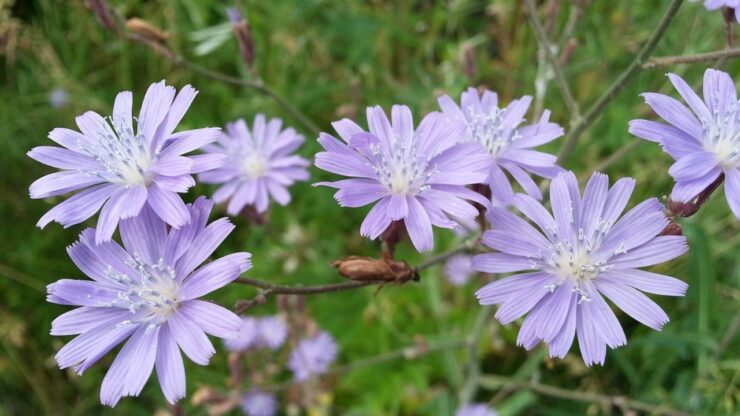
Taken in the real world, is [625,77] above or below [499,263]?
above

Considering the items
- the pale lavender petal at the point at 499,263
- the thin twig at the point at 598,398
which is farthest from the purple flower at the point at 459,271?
the pale lavender petal at the point at 499,263

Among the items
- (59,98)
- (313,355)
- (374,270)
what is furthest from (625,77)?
(59,98)

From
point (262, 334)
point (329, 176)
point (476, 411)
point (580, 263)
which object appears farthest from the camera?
point (329, 176)

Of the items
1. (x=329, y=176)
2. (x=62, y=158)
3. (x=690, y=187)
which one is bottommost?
(x=690, y=187)

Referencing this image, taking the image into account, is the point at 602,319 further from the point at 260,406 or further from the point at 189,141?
the point at 260,406

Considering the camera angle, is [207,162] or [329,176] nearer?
[207,162]

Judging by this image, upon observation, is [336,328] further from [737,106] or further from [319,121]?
[737,106]

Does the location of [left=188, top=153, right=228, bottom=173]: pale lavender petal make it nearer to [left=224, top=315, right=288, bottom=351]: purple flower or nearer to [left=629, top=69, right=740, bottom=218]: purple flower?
[left=629, top=69, right=740, bottom=218]: purple flower

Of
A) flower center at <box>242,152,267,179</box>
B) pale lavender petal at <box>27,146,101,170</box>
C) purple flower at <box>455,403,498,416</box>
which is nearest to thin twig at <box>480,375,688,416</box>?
purple flower at <box>455,403,498,416</box>
